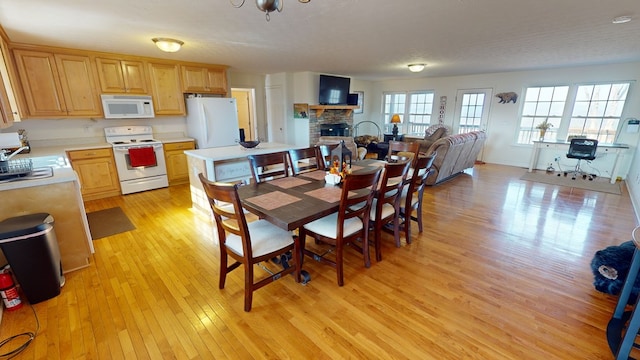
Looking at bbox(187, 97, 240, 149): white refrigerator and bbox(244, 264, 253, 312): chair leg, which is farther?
bbox(187, 97, 240, 149): white refrigerator

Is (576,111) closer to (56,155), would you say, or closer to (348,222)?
(348,222)

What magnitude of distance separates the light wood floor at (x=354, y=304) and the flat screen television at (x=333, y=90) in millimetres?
4893

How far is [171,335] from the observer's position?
68.2 inches

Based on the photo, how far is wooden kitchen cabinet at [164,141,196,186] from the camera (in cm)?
488

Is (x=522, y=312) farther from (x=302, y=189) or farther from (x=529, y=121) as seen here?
(x=529, y=121)

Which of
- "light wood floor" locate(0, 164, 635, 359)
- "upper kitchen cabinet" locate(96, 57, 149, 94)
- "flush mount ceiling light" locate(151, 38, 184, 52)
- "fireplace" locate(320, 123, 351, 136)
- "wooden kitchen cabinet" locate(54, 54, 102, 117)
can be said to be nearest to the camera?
"light wood floor" locate(0, 164, 635, 359)

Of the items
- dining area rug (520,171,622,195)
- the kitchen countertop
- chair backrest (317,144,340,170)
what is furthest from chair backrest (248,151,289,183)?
dining area rug (520,171,622,195)

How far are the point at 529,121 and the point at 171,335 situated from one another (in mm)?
8294

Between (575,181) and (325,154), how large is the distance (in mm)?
5439

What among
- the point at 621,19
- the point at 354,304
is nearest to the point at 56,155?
the point at 354,304

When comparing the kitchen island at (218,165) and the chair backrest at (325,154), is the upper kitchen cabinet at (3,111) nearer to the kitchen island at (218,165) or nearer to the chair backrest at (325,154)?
the kitchen island at (218,165)

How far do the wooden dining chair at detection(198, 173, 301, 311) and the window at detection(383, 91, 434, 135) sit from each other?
764 centimetres

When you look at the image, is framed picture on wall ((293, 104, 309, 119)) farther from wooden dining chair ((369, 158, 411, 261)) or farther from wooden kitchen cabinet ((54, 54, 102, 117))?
wooden dining chair ((369, 158, 411, 261))

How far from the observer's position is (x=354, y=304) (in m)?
2.00
